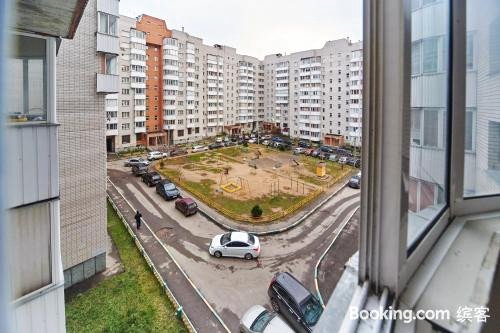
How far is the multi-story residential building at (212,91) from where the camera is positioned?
1541 centimetres

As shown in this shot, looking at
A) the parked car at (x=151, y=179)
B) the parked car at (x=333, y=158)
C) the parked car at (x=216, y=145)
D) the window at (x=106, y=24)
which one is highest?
the window at (x=106, y=24)

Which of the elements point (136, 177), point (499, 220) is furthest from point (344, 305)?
point (136, 177)

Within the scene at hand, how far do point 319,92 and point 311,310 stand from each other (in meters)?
17.4

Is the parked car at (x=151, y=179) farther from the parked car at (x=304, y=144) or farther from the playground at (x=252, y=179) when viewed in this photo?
the parked car at (x=304, y=144)

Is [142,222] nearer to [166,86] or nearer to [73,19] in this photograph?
[73,19]

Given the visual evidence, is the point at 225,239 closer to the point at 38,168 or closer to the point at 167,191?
the point at 167,191

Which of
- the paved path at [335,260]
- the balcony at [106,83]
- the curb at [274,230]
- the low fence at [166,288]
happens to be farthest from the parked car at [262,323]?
the balcony at [106,83]

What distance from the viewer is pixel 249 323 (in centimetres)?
322

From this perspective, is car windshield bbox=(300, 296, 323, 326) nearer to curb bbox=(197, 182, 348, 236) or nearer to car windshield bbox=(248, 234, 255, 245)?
car windshield bbox=(248, 234, 255, 245)

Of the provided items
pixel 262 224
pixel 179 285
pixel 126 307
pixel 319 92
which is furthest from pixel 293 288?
pixel 319 92

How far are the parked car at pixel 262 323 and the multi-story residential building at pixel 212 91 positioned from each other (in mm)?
12071

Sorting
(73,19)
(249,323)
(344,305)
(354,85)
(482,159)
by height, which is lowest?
(249,323)

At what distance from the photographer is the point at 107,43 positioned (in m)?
4.33

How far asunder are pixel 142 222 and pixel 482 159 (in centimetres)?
617
